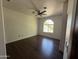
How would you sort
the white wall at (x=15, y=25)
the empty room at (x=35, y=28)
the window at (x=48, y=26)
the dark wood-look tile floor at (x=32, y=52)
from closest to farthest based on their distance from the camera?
1. the dark wood-look tile floor at (x=32, y=52)
2. the empty room at (x=35, y=28)
3. the white wall at (x=15, y=25)
4. the window at (x=48, y=26)

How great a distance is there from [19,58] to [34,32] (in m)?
4.94

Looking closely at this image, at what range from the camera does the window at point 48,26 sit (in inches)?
268

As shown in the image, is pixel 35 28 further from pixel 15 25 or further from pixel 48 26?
pixel 15 25

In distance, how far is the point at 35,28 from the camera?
7492mm

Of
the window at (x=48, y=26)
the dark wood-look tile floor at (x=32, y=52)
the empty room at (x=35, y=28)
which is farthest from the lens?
the window at (x=48, y=26)

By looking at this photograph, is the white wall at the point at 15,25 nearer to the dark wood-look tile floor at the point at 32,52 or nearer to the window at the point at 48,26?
the dark wood-look tile floor at the point at 32,52

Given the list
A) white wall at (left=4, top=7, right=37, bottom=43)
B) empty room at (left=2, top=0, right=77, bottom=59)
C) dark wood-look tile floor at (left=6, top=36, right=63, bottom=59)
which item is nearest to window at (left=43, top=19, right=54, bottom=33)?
empty room at (left=2, top=0, right=77, bottom=59)

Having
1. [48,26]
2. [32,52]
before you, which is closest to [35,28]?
[48,26]

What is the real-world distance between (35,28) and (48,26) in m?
1.58

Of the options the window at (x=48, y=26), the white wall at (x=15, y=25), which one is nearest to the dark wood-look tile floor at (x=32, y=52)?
the white wall at (x=15, y=25)

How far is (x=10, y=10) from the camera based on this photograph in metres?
4.37

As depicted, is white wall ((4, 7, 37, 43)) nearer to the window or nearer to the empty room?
the empty room

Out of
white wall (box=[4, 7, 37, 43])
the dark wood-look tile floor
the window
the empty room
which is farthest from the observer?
the window

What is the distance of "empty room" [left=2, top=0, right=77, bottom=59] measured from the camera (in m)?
2.97
